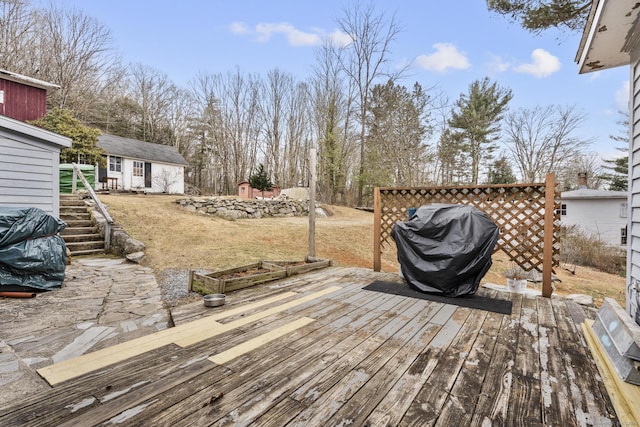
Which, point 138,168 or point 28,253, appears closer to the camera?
point 28,253

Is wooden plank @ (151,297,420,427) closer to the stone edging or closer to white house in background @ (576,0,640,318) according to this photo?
white house in background @ (576,0,640,318)

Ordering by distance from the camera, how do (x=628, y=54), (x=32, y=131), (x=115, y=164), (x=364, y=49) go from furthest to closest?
(x=364, y=49) < (x=115, y=164) < (x=32, y=131) < (x=628, y=54)

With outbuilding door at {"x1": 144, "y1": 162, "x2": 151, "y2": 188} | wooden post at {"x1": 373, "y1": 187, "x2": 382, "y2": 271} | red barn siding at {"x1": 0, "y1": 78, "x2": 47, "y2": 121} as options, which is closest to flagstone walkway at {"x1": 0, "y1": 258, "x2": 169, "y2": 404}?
wooden post at {"x1": 373, "y1": 187, "x2": 382, "y2": 271}

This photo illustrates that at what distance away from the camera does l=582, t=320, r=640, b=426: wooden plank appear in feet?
4.08

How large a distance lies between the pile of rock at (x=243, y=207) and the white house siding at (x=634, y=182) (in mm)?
8986

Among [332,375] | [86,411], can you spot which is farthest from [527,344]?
[86,411]

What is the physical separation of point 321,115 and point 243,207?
9940mm

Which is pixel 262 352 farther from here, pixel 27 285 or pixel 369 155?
pixel 369 155

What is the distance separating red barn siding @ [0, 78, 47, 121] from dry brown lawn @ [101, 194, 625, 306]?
606cm

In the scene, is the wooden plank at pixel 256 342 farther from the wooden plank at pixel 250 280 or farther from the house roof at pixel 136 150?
the house roof at pixel 136 150

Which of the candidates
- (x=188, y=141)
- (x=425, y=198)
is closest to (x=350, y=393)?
(x=425, y=198)

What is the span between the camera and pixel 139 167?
597 inches

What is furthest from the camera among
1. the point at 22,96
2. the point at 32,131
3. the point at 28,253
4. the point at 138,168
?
the point at 138,168

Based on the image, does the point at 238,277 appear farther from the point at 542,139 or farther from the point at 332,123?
the point at 542,139
